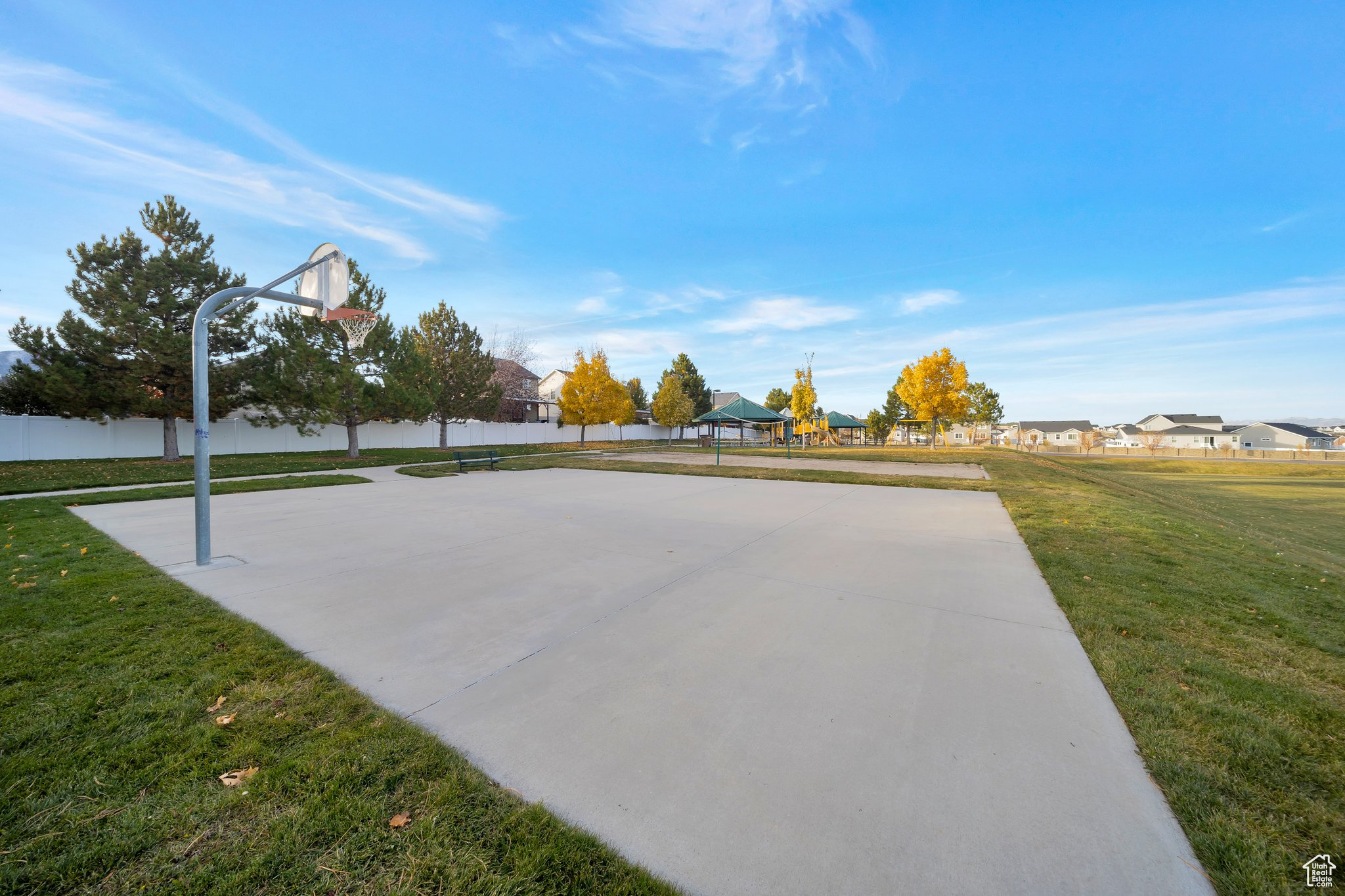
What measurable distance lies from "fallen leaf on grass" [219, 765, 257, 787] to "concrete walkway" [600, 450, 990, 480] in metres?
15.5

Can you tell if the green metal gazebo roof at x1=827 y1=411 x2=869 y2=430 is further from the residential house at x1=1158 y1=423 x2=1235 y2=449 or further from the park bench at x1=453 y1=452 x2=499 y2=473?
the residential house at x1=1158 y1=423 x2=1235 y2=449

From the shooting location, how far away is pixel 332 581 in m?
4.98

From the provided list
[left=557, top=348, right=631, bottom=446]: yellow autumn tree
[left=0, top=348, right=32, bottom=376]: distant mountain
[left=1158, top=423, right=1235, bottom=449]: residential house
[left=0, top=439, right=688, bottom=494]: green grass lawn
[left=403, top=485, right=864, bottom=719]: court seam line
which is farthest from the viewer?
[left=1158, top=423, right=1235, bottom=449]: residential house

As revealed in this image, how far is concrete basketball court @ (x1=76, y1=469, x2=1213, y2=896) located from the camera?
1866 millimetres

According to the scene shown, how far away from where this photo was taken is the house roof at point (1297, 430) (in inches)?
2645

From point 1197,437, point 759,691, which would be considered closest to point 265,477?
point 759,691

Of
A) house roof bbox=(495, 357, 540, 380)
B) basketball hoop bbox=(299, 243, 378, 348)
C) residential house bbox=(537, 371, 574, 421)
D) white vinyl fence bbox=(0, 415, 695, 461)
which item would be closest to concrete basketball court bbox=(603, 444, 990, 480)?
white vinyl fence bbox=(0, 415, 695, 461)

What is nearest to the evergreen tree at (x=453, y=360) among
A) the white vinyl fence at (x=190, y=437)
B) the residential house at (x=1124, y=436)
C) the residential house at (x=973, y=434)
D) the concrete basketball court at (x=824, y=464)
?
the white vinyl fence at (x=190, y=437)

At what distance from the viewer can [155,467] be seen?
52.7 feet

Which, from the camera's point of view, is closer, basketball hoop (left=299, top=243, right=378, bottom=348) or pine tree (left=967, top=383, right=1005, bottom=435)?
basketball hoop (left=299, top=243, right=378, bottom=348)

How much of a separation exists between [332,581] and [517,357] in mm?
44752

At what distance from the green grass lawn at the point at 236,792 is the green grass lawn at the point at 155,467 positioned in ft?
43.2

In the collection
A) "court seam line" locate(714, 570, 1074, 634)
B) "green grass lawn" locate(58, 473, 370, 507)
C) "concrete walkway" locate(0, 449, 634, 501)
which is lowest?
"concrete walkway" locate(0, 449, 634, 501)

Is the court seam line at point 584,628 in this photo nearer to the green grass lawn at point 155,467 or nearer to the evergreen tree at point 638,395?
the green grass lawn at point 155,467
